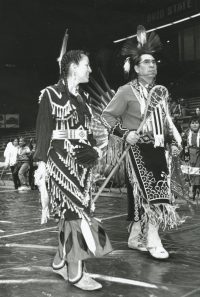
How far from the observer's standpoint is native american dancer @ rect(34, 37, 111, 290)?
2.80 meters

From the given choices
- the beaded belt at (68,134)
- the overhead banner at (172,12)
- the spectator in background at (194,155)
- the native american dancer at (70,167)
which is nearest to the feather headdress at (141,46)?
the native american dancer at (70,167)

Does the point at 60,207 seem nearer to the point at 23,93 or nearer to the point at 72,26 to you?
the point at 72,26

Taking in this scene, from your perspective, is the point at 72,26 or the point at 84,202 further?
the point at 72,26

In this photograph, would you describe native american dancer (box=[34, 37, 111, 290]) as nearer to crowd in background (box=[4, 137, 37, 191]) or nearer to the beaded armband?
the beaded armband

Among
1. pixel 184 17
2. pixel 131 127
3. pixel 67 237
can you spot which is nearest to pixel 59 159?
pixel 67 237

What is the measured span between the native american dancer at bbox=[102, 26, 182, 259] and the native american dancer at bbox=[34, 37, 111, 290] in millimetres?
732

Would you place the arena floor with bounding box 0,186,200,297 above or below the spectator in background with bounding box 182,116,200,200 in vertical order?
below

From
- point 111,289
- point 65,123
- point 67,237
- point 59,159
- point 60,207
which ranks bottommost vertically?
point 111,289

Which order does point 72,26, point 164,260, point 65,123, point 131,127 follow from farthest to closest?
point 72,26
point 131,127
point 164,260
point 65,123

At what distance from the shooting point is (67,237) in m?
2.81

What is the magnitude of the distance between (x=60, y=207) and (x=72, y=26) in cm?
2125

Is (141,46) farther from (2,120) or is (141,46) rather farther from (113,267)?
(2,120)

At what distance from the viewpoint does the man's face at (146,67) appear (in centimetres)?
379

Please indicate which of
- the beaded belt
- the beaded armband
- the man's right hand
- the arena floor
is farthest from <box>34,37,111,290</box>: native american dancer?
the beaded armband
